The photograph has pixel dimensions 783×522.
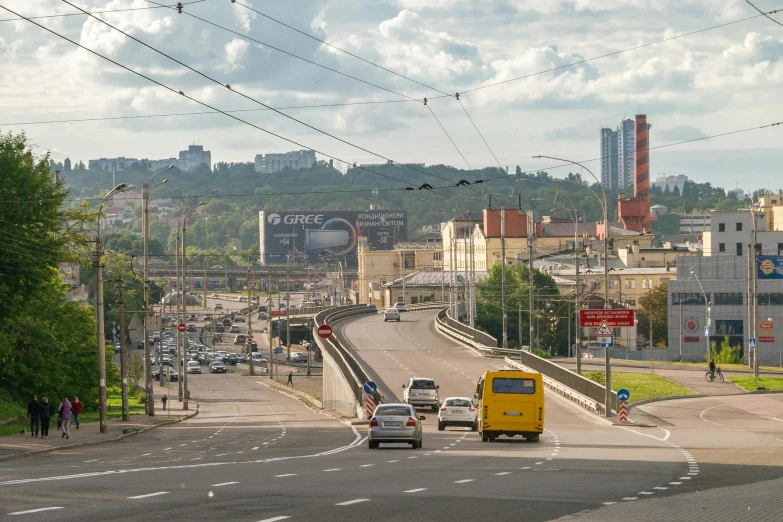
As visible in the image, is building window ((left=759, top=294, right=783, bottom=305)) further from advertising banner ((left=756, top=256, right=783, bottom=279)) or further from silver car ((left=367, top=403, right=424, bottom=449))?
silver car ((left=367, top=403, right=424, bottom=449))

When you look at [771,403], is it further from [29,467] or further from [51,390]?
[29,467]

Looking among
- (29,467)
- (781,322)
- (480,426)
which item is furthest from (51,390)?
(781,322)

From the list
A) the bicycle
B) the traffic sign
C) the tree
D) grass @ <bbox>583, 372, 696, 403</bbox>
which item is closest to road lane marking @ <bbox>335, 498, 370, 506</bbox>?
the traffic sign

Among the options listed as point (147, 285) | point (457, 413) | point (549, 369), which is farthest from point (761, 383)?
point (147, 285)

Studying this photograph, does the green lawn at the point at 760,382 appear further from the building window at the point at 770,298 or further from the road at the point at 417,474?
the building window at the point at 770,298

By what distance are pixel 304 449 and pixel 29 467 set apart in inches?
367

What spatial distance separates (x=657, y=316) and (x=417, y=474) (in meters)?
113

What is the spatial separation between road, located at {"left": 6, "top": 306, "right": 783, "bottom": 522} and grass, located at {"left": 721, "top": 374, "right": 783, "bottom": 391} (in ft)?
45.5

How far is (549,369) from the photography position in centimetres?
6072

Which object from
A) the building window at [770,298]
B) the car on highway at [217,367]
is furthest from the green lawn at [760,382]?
the car on highway at [217,367]

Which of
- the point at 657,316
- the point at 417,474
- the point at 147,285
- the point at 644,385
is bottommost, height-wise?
the point at 644,385

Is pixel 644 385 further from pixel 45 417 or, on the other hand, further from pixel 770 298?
pixel 770 298

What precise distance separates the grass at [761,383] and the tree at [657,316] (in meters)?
61.5

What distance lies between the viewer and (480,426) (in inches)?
1473
